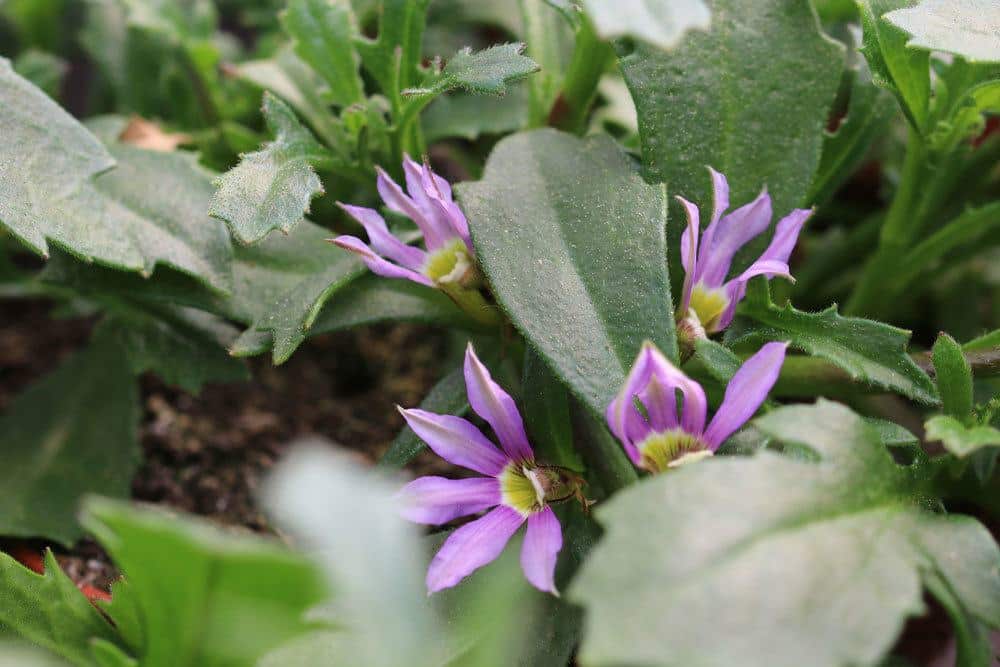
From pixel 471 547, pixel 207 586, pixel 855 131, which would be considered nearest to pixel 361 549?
pixel 207 586

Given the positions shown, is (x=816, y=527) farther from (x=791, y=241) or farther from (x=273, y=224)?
(x=273, y=224)

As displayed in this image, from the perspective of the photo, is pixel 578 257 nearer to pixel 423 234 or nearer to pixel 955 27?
pixel 423 234

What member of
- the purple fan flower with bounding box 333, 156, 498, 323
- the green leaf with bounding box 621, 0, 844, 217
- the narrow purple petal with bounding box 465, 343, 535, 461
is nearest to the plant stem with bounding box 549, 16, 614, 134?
the green leaf with bounding box 621, 0, 844, 217

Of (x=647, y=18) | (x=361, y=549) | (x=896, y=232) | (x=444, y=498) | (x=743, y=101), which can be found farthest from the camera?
(x=896, y=232)

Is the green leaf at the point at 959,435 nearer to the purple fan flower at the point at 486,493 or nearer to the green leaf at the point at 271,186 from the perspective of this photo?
the purple fan flower at the point at 486,493

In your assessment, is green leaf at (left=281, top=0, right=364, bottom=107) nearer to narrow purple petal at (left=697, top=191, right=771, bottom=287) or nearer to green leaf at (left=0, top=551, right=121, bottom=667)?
narrow purple petal at (left=697, top=191, right=771, bottom=287)

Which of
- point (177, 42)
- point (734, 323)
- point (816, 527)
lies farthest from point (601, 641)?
point (177, 42)
